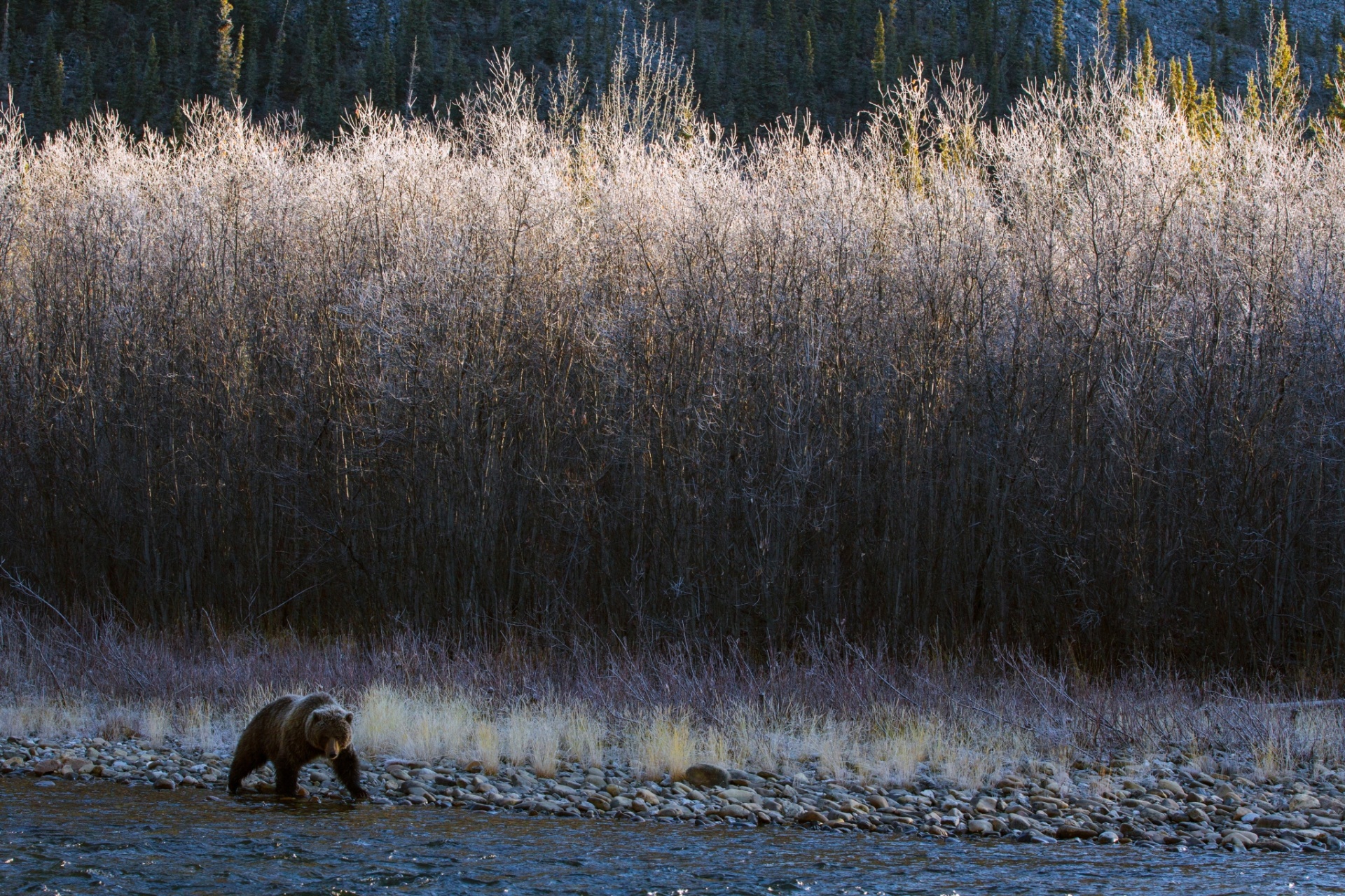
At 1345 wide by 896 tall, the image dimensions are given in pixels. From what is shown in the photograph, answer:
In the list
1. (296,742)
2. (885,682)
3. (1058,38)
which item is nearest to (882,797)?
(885,682)

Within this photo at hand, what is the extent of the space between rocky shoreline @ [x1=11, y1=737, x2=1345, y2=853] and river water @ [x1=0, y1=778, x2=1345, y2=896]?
0.69 ft

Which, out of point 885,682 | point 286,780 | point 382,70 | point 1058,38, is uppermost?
point 1058,38

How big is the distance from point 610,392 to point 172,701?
612 centimetres

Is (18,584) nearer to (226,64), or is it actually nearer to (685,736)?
(685,736)

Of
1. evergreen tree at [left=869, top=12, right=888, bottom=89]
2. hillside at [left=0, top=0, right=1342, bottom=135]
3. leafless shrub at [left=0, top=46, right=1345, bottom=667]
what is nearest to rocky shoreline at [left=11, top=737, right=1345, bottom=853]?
leafless shrub at [left=0, top=46, right=1345, bottom=667]

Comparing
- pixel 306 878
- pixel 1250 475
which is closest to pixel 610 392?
pixel 1250 475

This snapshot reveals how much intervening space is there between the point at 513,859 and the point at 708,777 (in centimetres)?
188

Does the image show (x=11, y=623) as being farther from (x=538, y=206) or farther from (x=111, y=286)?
(x=538, y=206)

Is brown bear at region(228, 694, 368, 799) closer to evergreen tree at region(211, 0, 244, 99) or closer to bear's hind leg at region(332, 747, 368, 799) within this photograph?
bear's hind leg at region(332, 747, 368, 799)

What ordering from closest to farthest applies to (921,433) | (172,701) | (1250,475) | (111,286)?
(172,701) → (1250,475) → (921,433) → (111,286)

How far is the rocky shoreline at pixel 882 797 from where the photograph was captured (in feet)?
20.6

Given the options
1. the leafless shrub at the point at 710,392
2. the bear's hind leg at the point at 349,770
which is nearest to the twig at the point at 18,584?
the leafless shrub at the point at 710,392

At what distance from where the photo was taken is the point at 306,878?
5020 mm

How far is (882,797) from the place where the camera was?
6777mm
